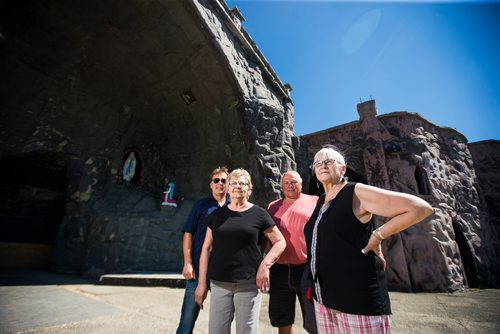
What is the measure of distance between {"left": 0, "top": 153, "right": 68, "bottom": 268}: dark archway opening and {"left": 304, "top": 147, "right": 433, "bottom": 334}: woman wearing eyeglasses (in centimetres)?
944

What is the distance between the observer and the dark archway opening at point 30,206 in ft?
25.1

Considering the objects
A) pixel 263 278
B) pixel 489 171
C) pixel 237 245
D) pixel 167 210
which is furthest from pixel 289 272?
pixel 489 171

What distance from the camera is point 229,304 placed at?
1615 mm

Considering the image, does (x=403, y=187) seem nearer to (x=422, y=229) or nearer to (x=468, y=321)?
(x=422, y=229)

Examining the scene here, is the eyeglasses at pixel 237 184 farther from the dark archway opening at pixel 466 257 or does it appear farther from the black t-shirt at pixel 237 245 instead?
the dark archway opening at pixel 466 257

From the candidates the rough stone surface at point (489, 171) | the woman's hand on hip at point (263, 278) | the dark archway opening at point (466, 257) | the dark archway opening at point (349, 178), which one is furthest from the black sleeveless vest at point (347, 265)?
the rough stone surface at point (489, 171)

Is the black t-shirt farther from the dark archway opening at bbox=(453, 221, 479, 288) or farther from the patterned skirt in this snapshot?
the dark archway opening at bbox=(453, 221, 479, 288)

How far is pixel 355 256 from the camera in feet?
3.96

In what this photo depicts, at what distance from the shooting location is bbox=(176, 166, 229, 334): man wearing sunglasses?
1970mm

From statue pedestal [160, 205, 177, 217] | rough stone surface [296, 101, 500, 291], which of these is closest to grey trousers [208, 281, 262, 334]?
statue pedestal [160, 205, 177, 217]

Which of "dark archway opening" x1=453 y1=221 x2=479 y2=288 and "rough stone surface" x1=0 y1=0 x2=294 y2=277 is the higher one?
"rough stone surface" x1=0 y1=0 x2=294 y2=277

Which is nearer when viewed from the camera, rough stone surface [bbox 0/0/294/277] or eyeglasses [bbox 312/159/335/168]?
eyeglasses [bbox 312/159/335/168]

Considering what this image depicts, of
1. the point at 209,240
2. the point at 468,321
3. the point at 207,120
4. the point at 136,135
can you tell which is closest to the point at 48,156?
the point at 136,135

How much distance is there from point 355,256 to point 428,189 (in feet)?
31.9
